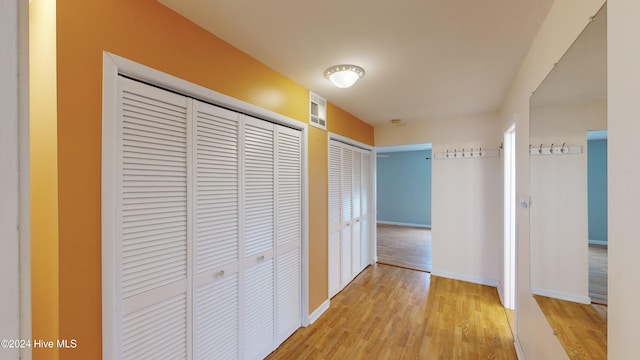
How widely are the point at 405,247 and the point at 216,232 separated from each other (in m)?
4.70

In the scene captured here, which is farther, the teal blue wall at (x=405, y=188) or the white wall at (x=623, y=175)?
the teal blue wall at (x=405, y=188)

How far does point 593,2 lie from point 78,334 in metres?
2.39

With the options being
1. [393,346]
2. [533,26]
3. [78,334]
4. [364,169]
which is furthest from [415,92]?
[78,334]

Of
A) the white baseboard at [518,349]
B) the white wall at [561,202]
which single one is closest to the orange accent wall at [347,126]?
the white wall at [561,202]

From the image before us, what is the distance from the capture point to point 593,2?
0.92m

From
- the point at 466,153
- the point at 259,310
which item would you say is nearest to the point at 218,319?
the point at 259,310

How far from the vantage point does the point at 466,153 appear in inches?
141

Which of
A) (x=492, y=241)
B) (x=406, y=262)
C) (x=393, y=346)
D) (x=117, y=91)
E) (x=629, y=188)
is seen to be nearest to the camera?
(x=629, y=188)

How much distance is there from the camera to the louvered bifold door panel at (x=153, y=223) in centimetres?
122

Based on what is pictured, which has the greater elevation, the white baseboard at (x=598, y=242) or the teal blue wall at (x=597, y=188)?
the teal blue wall at (x=597, y=188)

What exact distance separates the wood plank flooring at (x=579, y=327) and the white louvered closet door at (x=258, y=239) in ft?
6.02

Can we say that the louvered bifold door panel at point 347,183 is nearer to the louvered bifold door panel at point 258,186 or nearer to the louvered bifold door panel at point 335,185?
the louvered bifold door panel at point 335,185

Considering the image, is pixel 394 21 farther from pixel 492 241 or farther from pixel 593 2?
pixel 492 241

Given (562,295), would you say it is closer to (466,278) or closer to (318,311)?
(318,311)
